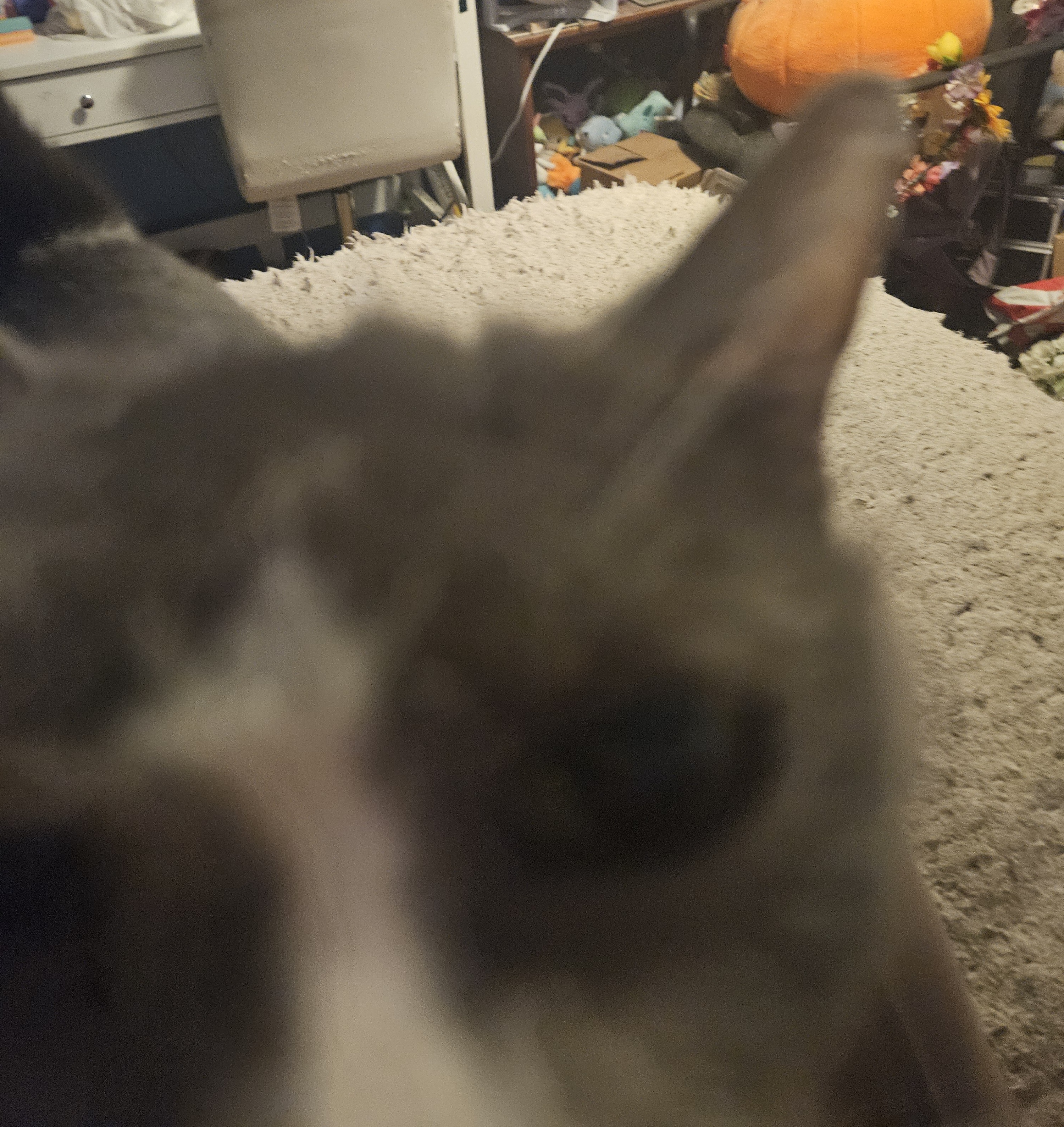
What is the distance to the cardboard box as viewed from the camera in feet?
4.80

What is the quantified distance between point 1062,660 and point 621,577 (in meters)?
0.64

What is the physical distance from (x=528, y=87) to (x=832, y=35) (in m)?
0.59

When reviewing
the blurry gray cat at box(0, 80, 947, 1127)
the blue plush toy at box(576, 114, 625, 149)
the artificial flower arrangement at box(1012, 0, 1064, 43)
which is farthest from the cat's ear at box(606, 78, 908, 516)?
the blue plush toy at box(576, 114, 625, 149)

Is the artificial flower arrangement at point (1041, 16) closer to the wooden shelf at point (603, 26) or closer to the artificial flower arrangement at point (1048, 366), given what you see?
the artificial flower arrangement at point (1048, 366)

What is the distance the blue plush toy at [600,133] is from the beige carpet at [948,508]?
1.77 ft

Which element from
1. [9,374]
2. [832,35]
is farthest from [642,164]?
[9,374]

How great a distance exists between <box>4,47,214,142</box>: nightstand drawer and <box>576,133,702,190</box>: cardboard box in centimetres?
63

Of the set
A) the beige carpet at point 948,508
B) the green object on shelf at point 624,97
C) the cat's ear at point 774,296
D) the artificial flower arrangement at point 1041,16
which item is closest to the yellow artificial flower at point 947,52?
the artificial flower arrangement at point 1041,16

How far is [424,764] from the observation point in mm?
247

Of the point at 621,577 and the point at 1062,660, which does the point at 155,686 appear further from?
the point at 1062,660

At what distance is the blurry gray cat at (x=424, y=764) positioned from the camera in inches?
9.2

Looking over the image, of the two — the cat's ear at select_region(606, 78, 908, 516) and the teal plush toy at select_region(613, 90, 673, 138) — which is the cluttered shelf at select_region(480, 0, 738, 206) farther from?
the cat's ear at select_region(606, 78, 908, 516)

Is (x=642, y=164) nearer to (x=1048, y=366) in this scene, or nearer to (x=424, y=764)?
(x=1048, y=366)

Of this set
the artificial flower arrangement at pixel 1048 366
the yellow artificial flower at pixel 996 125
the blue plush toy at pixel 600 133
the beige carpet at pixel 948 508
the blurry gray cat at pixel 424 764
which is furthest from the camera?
the blue plush toy at pixel 600 133
